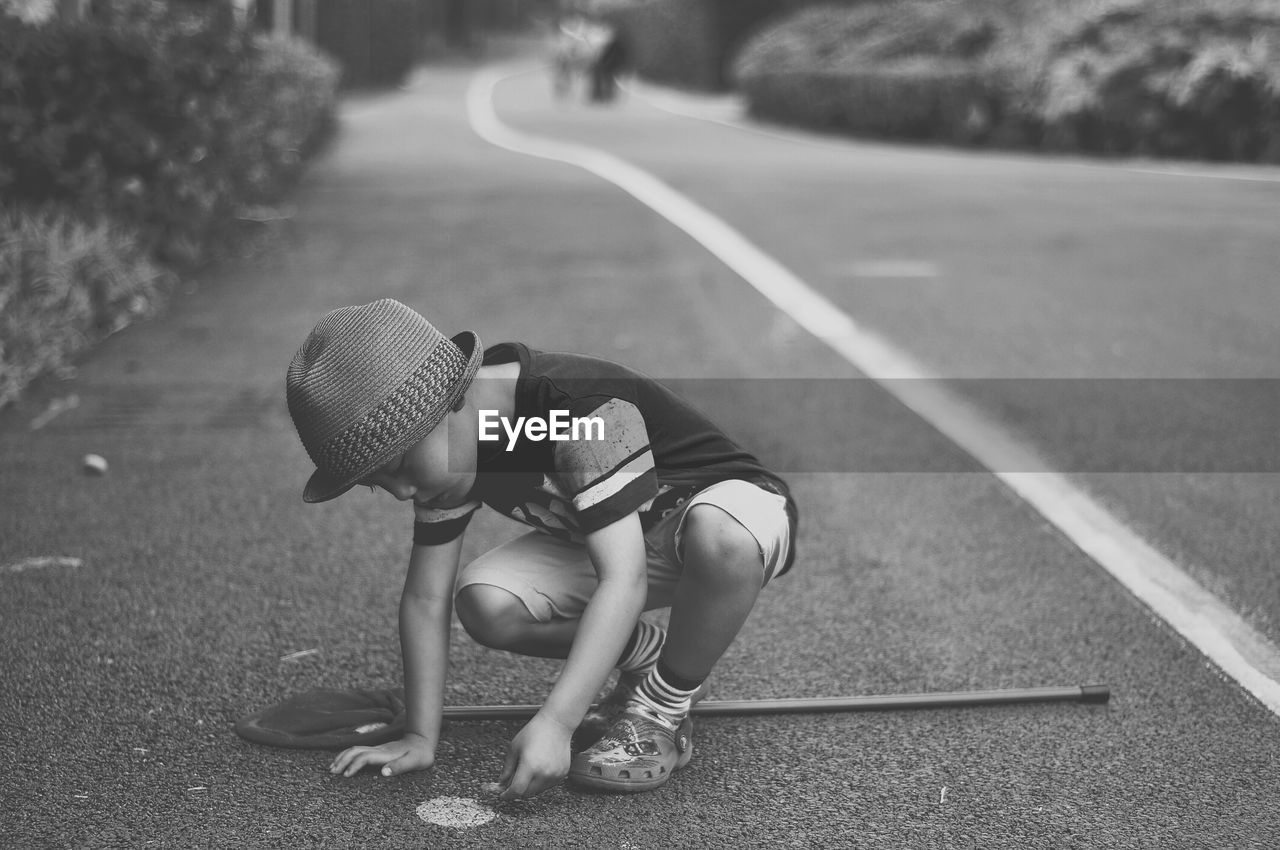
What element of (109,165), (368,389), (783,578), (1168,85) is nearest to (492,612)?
(368,389)

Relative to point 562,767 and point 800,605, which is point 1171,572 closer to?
point 800,605

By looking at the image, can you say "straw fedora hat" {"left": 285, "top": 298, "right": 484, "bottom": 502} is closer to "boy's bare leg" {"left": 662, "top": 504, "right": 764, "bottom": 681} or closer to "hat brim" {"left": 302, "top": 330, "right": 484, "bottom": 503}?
"hat brim" {"left": 302, "top": 330, "right": 484, "bottom": 503}

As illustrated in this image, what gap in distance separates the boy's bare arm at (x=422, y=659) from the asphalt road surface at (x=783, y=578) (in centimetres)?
5

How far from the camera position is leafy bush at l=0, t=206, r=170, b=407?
18.8 ft

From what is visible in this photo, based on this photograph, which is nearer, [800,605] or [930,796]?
[930,796]

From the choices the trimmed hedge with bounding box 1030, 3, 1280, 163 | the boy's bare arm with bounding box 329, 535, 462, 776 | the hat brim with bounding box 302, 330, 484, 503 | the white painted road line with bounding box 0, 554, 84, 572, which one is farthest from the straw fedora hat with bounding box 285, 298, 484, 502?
the trimmed hedge with bounding box 1030, 3, 1280, 163

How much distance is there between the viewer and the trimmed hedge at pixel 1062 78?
571 inches

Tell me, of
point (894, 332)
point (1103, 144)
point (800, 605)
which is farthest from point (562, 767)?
point (1103, 144)

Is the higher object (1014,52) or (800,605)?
(1014,52)

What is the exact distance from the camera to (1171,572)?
12.8ft

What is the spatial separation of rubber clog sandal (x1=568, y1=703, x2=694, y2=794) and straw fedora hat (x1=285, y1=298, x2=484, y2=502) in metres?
0.75

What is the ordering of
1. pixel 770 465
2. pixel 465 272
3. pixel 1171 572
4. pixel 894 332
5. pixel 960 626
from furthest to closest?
pixel 465 272 < pixel 894 332 < pixel 770 465 < pixel 1171 572 < pixel 960 626

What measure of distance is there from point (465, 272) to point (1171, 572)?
5.28m

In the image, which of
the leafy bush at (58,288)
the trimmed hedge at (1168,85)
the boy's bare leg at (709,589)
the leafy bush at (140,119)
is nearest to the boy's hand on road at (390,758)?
the boy's bare leg at (709,589)
